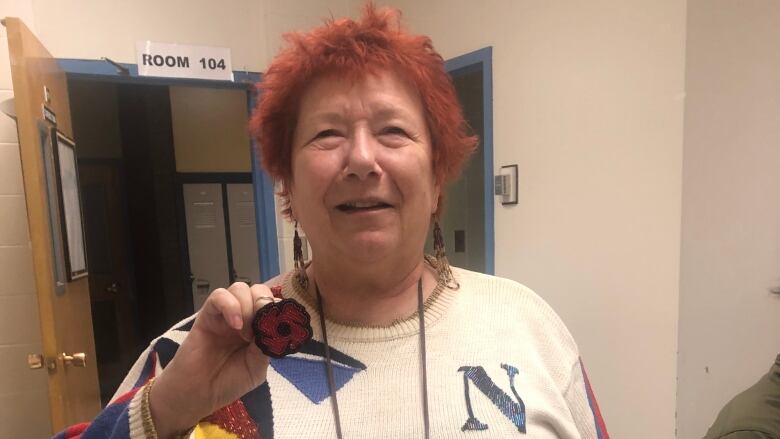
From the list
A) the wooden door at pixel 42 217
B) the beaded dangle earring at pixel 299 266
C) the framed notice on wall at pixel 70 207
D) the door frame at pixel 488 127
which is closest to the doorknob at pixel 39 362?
the wooden door at pixel 42 217

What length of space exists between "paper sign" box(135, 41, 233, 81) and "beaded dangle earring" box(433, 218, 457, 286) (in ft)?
4.89

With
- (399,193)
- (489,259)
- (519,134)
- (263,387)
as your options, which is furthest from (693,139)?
(263,387)

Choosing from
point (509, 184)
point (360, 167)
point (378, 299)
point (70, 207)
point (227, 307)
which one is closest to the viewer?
point (227, 307)

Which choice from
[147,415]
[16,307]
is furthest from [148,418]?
[16,307]

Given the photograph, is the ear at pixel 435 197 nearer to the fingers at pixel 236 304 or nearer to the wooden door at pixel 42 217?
the fingers at pixel 236 304

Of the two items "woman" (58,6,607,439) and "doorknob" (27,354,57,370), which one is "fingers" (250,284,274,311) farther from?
"doorknob" (27,354,57,370)

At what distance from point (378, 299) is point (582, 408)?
1.44ft

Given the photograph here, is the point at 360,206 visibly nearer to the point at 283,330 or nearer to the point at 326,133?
the point at 326,133

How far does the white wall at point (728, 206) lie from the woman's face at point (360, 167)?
0.95 meters

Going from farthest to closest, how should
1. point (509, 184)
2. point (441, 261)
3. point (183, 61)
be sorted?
point (183, 61)
point (509, 184)
point (441, 261)

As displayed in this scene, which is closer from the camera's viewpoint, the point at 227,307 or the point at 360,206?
the point at 227,307

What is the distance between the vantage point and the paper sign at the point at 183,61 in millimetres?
1891

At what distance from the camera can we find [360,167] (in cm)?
73

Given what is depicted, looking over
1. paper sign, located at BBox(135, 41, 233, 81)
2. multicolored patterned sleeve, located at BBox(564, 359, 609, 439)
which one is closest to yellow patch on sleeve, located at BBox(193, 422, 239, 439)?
multicolored patterned sleeve, located at BBox(564, 359, 609, 439)
